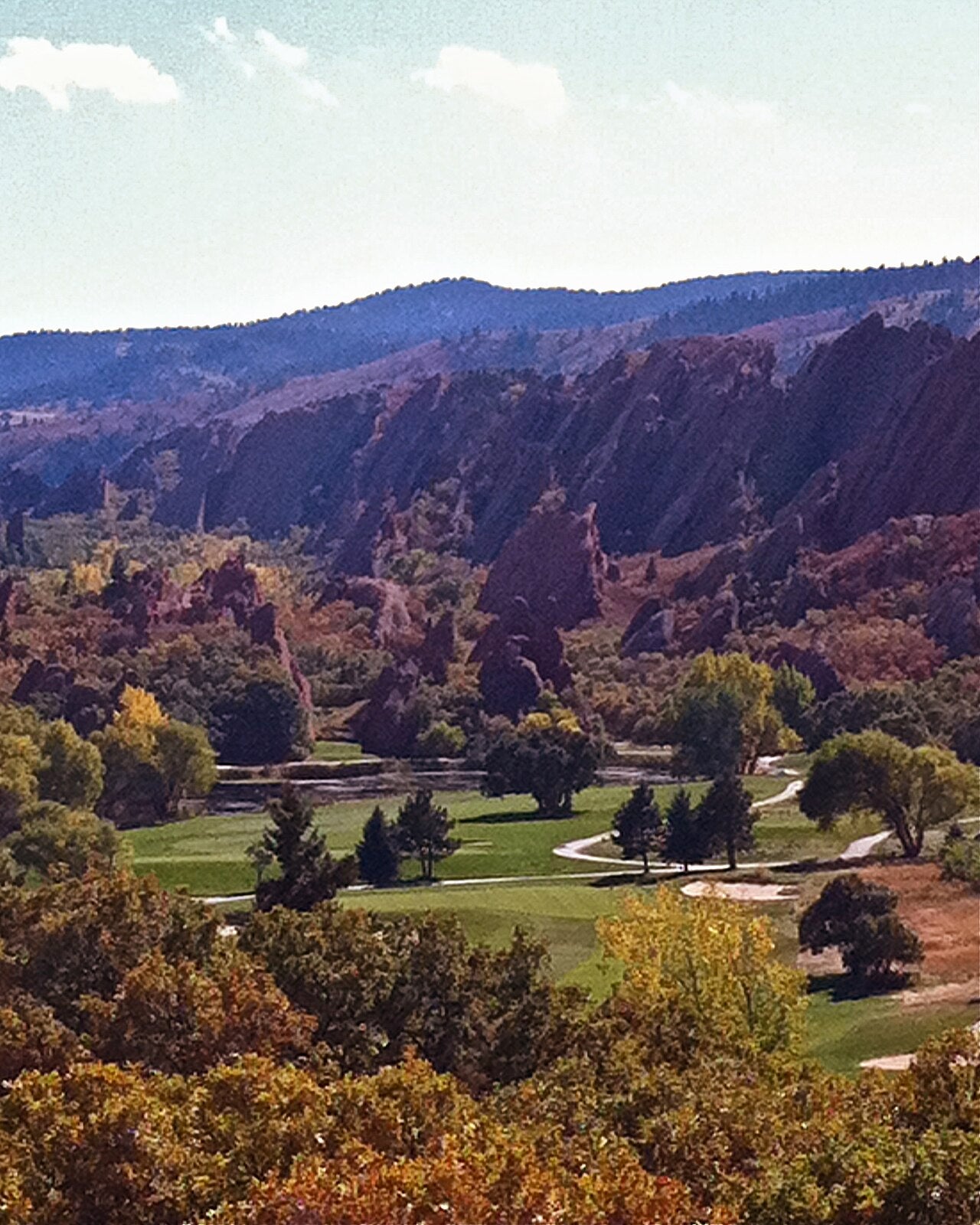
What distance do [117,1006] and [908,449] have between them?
178576mm

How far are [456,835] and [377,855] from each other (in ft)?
43.3

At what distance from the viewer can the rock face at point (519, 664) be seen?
13962cm

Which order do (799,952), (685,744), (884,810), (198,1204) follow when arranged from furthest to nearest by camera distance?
1. (685,744)
2. (884,810)
3. (799,952)
4. (198,1204)

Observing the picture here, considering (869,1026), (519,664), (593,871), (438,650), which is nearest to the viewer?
(869,1026)

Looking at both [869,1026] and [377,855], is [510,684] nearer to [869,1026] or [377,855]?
[377,855]

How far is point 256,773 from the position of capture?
128 m

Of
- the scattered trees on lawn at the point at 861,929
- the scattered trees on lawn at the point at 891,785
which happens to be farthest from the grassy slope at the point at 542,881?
the scattered trees on lawn at the point at 891,785

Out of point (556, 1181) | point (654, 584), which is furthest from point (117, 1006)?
point (654, 584)

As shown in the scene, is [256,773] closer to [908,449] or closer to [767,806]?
[767,806]

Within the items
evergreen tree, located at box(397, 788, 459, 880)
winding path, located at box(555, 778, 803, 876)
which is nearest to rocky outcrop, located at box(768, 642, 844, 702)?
winding path, located at box(555, 778, 803, 876)

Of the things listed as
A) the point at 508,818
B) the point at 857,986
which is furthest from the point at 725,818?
the point at 857,986

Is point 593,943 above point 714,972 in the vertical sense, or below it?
below

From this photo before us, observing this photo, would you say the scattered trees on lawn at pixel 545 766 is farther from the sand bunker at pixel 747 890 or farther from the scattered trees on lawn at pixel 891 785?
the sand bunker at pixel 747 890

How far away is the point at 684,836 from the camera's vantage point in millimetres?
85562
